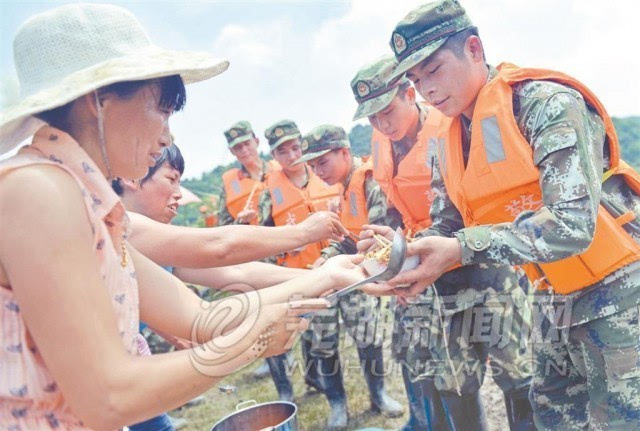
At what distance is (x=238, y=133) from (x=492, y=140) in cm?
555

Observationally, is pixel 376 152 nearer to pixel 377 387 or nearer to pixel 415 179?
pixel 415 179

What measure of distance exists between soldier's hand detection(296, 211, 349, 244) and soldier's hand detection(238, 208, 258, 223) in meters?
4.09

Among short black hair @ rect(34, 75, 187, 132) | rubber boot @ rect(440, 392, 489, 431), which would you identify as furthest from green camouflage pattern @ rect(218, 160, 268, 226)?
short black hair @ rect(34, 75, 187, 132)

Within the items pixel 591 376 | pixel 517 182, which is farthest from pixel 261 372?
pixel 517 182

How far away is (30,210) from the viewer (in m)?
1.24

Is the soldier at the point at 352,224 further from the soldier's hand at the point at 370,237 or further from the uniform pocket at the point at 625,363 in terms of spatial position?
the uniform pocket at the point at 625,363

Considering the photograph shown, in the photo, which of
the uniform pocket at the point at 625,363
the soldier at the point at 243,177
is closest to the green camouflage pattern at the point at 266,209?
the soldier at the point at 243,177

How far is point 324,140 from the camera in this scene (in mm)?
5309

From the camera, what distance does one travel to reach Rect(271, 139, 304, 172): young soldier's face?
22.4 ft

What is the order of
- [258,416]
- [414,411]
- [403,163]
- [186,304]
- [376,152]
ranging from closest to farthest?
[186,304]
[258,416]
[403,163]
[414,411]
[376,152]

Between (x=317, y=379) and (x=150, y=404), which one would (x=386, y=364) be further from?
(x=150, y=404)

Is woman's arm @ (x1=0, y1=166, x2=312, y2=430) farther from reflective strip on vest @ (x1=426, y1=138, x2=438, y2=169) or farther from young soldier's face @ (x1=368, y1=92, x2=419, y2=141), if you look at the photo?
young soldier's face @ (x1=368, y1=92, x2=419, y2=141)

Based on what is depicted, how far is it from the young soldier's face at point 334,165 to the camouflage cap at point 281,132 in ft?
4.45

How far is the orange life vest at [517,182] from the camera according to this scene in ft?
8.45
